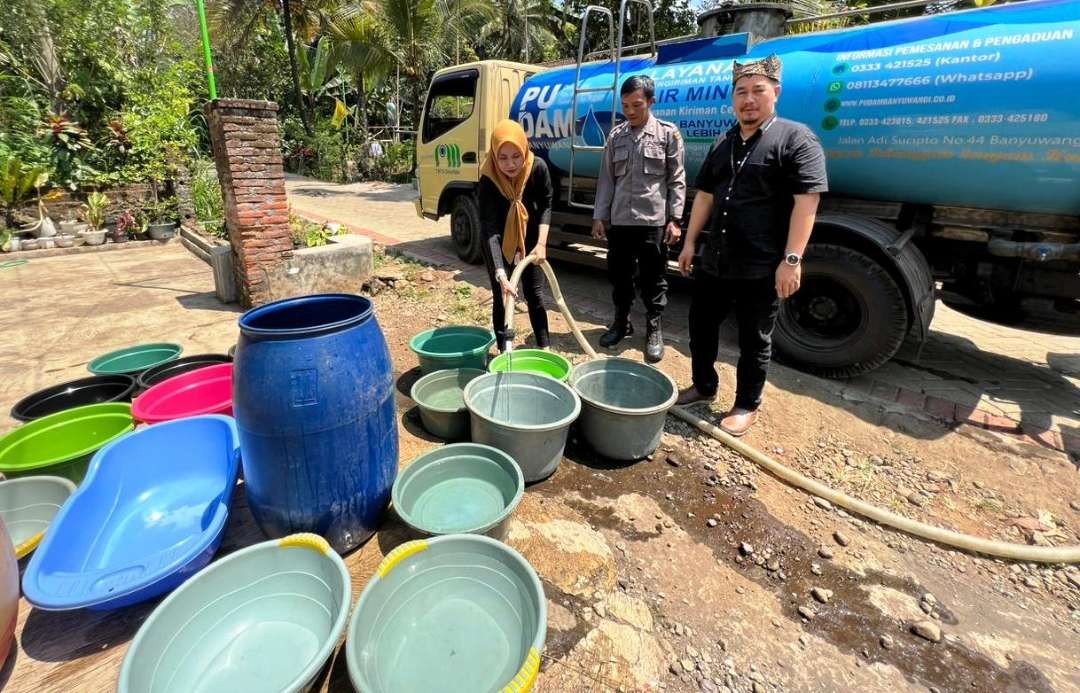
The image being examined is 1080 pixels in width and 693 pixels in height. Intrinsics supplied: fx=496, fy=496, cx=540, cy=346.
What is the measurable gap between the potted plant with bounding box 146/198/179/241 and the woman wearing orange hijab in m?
7.41

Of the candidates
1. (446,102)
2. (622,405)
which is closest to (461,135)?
(446,102)

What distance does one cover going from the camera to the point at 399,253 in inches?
280

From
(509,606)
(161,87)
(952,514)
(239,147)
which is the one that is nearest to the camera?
(509,606)

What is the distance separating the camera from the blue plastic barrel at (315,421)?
66.6 inches

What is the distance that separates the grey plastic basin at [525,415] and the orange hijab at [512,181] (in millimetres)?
984

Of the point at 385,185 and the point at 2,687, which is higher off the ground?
the point at 385,185

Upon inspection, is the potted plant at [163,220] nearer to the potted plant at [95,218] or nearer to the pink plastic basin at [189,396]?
the potted plant at [95,218]

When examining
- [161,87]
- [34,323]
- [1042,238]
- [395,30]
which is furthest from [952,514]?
[395,30]

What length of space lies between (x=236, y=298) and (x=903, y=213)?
5.86m

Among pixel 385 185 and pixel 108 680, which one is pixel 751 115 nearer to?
pixel 108 680

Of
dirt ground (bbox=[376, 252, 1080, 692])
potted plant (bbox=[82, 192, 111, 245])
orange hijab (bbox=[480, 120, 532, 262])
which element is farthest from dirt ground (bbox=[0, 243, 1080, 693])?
potted plant (bbox=[82, 192, 111, 245])

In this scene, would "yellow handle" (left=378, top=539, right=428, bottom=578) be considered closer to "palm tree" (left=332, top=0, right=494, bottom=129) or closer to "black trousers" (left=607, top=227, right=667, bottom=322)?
"black trousers" (left=607, top=227, right=667, bottom=322)

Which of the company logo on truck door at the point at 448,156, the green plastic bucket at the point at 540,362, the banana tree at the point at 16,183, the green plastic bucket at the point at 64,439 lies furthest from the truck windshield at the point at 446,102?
the banana tree at the point at 16,183

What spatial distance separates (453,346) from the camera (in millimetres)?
3621
